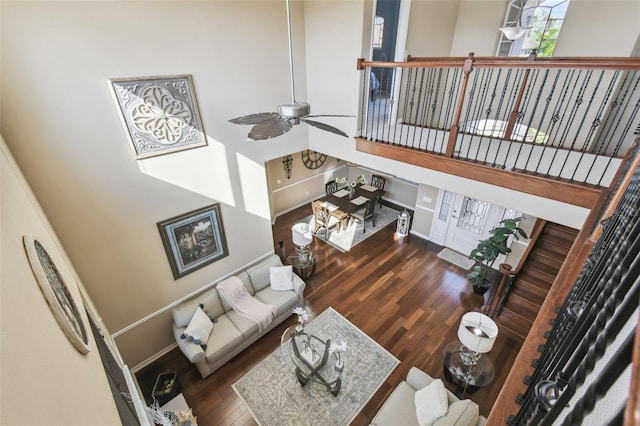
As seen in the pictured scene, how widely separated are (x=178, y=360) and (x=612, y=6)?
8.28 meters

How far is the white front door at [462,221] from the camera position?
6301 millimetres

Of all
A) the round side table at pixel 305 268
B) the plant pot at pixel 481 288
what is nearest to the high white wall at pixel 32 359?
the round side table at pixel 305 268

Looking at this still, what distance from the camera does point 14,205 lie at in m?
1.46

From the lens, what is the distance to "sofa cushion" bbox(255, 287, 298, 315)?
15.9 ft

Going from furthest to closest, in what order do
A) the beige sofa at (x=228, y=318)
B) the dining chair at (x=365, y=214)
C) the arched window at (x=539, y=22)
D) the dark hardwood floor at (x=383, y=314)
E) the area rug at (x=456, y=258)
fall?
the dining chair at (x=365, y=214) < the area rug at (x=456, y=258) < the arched window at (x=539, y=22) < the beige sofa at (x=228, y=318) < the dark hardwood floor at (x=383, y=314)

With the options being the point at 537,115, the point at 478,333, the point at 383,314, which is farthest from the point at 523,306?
the point at 537,115

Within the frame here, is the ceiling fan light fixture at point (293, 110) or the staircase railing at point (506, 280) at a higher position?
the ceiling fan light fixture at point (293, 110)

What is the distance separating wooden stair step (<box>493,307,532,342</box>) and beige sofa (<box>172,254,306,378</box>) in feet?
11.2

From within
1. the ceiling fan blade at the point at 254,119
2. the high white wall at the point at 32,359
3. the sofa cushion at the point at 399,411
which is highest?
the ceiling fan blade at the point at 254,119

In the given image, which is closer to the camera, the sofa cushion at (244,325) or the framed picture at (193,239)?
the framed picture at (193,239)

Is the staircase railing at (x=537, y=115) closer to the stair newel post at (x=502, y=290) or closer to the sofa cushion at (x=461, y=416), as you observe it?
the stair newel post at (x=502, y=290)

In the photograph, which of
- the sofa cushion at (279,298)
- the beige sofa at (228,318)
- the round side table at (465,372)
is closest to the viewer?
the round side table at (465,372)

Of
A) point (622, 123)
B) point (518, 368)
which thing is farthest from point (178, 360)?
point (622, 123)

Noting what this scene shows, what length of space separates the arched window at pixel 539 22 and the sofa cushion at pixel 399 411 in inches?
217
